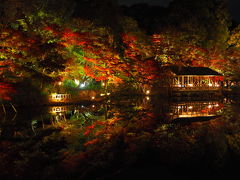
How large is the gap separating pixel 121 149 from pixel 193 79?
74.8 feet

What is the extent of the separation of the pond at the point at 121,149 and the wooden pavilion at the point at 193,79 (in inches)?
586

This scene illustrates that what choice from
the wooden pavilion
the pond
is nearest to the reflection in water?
the pond

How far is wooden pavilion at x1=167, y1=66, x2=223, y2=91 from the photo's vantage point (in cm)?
2725

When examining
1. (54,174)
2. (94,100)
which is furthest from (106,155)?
(94,100)

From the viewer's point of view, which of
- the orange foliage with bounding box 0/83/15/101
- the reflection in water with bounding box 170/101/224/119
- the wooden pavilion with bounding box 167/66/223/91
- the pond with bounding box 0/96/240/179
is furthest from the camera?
the wooden pavilion with bounding box 167/66/223/91

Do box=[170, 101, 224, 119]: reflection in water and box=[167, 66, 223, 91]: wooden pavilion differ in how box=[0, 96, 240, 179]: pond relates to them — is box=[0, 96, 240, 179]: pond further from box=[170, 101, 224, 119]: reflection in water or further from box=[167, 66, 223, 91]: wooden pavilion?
box=[167, 66, 223, 91]: wooden pavilion

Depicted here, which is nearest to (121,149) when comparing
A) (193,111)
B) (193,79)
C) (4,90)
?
(193,111)

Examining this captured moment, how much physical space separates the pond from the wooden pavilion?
1488 cm

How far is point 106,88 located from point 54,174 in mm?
18673

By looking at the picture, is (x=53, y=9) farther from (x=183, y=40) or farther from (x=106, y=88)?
(x=183, y=40)

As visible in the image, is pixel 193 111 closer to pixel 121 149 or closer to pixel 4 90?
pixel 121 149

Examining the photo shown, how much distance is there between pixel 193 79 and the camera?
1124 inches

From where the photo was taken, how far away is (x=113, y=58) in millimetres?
22609

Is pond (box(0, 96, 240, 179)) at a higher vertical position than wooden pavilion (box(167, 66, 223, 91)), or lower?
lower
